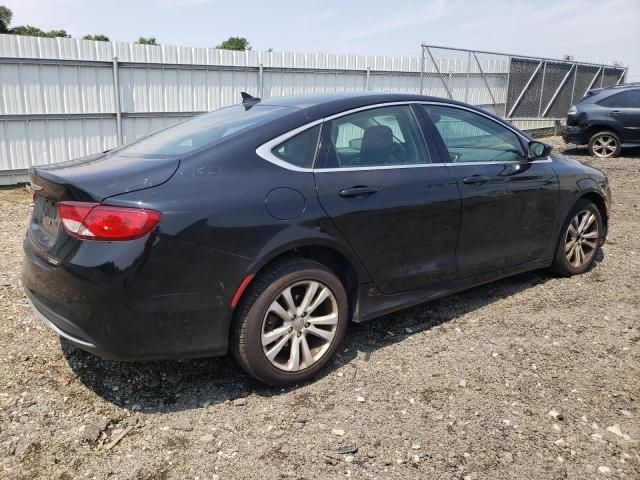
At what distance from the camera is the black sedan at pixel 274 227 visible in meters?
2.62

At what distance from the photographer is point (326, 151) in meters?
3.23

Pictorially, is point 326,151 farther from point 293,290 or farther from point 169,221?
point 169,221

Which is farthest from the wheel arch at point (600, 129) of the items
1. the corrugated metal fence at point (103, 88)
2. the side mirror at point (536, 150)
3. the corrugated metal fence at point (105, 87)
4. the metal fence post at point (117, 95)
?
the metal fence post at point (117, 95)

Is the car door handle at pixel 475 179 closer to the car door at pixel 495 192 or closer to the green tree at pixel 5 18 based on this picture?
the car door at pixel 495 192

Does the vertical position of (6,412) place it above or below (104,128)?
below

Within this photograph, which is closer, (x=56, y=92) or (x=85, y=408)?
(x=85, y=408)

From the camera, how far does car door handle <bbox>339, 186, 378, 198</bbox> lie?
10.5 ft

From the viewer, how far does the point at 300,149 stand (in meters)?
3.15

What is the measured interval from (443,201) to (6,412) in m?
2.82

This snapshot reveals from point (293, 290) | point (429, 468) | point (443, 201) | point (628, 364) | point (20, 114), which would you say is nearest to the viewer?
point (429, 468)

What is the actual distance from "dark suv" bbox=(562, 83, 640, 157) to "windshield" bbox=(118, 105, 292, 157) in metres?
11.2

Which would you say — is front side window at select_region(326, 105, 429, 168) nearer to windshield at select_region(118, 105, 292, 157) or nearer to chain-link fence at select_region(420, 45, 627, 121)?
windshield at select_region(118, 105, 292, 157)

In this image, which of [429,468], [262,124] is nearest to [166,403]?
[429,468]

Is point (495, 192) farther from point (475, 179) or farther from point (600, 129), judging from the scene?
point (600, 129)
